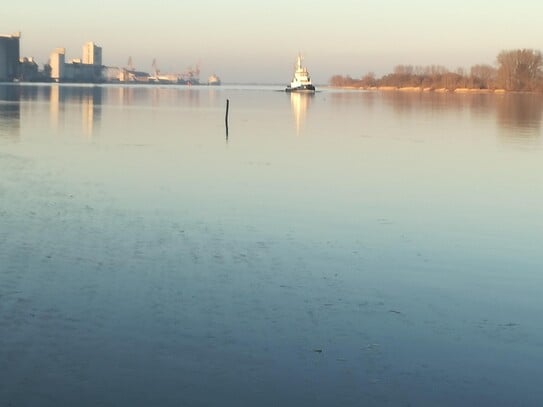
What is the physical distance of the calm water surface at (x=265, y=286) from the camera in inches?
277

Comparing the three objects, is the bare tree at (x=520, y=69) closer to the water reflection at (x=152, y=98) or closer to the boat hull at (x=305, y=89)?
the boat hull at (x=305, y=89)

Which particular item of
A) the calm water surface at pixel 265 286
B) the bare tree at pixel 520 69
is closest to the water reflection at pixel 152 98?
the calm water surface at pixel 265 286

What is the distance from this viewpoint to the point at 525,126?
44.2m

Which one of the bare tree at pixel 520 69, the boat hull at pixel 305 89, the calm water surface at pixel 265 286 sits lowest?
the calm water surface at pixel 265 286

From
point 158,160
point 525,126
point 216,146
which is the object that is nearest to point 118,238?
point 158,160

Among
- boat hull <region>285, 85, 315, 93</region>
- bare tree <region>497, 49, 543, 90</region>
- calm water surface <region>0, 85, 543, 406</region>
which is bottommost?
calm water surface <region>0, 85, 543, 406</region>

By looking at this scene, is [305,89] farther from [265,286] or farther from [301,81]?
[265,286]

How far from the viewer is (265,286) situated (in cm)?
995

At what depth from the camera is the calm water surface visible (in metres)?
7.02

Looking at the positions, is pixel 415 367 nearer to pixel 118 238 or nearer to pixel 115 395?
pixel 115 395

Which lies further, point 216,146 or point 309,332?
point 216,146

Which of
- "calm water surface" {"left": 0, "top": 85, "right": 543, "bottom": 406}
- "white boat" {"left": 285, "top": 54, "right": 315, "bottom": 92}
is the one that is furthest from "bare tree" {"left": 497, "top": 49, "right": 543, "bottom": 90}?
"calm water surface" {"left": 0, "top": 85, "right": 543, "bottom": 406}

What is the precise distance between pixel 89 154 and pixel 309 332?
1714cm

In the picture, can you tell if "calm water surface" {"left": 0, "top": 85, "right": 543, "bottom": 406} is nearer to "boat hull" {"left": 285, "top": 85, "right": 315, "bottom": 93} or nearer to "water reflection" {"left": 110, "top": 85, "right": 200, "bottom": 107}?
"water reflection" {"left": 110, "top": 85, "right": 200, "bottom": 107}
